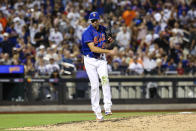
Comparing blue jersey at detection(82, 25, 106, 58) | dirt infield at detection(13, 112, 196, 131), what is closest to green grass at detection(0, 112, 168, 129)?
dirt infield at detection(13, 112, 196, 131)

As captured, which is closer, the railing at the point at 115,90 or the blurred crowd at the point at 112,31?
the railing at the point at 115,90

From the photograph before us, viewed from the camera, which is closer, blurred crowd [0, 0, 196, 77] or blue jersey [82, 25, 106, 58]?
blue jersey [82, 25, 106, 58]

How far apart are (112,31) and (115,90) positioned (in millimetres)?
3268

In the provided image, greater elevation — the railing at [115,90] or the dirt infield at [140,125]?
the dirt infield at [140,125]

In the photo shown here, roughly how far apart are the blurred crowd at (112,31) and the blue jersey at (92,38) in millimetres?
8111

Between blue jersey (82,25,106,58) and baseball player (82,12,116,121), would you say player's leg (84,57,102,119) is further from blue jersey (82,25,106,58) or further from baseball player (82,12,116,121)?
blue jersey (82,25,106,58)

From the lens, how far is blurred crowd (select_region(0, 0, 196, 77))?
20094mm

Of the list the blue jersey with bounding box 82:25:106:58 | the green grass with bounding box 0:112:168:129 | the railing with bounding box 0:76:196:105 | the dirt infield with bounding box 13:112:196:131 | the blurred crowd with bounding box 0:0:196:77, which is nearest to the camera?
the dirt infield with bounding box 13:112:196:131

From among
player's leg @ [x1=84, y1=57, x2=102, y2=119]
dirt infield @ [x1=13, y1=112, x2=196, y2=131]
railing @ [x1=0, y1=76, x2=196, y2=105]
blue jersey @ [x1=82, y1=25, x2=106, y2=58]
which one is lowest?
railing @ [x1=0, y1=76, x2=196, y2=105]

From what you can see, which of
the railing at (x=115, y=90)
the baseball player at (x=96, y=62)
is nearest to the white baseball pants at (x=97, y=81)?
the baseball player at (x=96, y=62)

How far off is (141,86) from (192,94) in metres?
2.03

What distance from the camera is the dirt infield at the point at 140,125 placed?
34.1ft

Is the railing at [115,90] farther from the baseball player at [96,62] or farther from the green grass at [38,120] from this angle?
the baseball player at [96,62]

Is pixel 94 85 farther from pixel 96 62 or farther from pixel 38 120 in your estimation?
pixel 38 120
